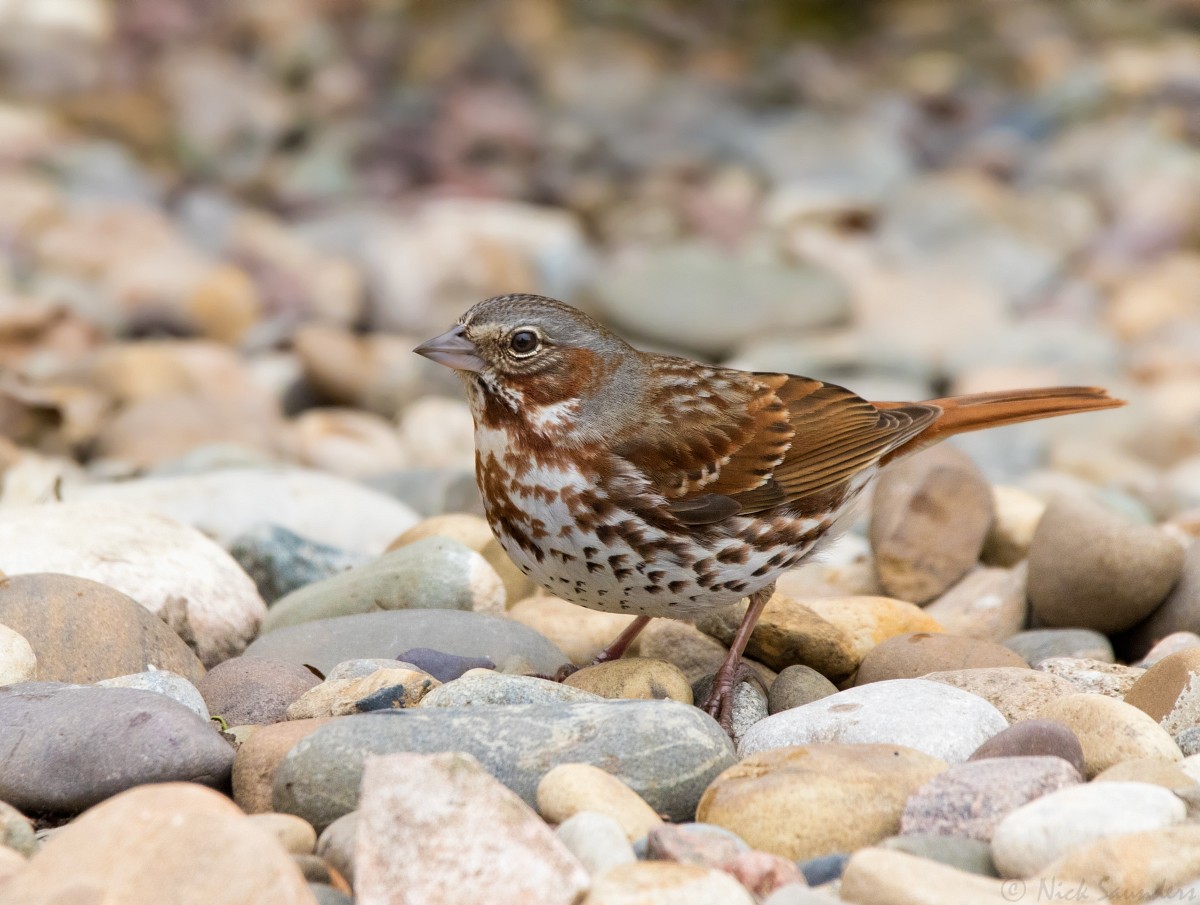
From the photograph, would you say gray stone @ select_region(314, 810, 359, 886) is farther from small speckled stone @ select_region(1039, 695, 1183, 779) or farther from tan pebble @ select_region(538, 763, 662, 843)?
A: small speckled stone @ select_region(1039, 695, 1183, 779)

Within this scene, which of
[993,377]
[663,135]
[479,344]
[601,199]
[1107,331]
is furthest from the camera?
[663,135]

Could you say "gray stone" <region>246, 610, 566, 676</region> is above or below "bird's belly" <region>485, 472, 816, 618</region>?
below

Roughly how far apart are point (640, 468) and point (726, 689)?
2.48 feet

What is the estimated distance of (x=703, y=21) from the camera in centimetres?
1734

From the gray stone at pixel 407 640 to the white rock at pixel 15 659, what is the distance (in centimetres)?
74

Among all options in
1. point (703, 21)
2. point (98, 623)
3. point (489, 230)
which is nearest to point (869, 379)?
point (489, 230)

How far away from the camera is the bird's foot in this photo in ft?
15.4

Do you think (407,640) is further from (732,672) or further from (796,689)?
(796,689)

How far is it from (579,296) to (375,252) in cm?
149

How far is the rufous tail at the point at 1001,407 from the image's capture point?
19.2 ft

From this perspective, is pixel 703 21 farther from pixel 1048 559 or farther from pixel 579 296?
pixel 1048 559

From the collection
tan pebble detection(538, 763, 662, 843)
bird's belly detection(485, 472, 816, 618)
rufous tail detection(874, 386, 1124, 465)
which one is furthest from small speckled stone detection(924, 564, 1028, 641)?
tan pebble detection(538, 763, 662, 843)

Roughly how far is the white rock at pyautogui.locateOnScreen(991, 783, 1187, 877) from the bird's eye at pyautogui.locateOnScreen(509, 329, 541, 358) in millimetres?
2215

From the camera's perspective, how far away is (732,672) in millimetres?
4859
